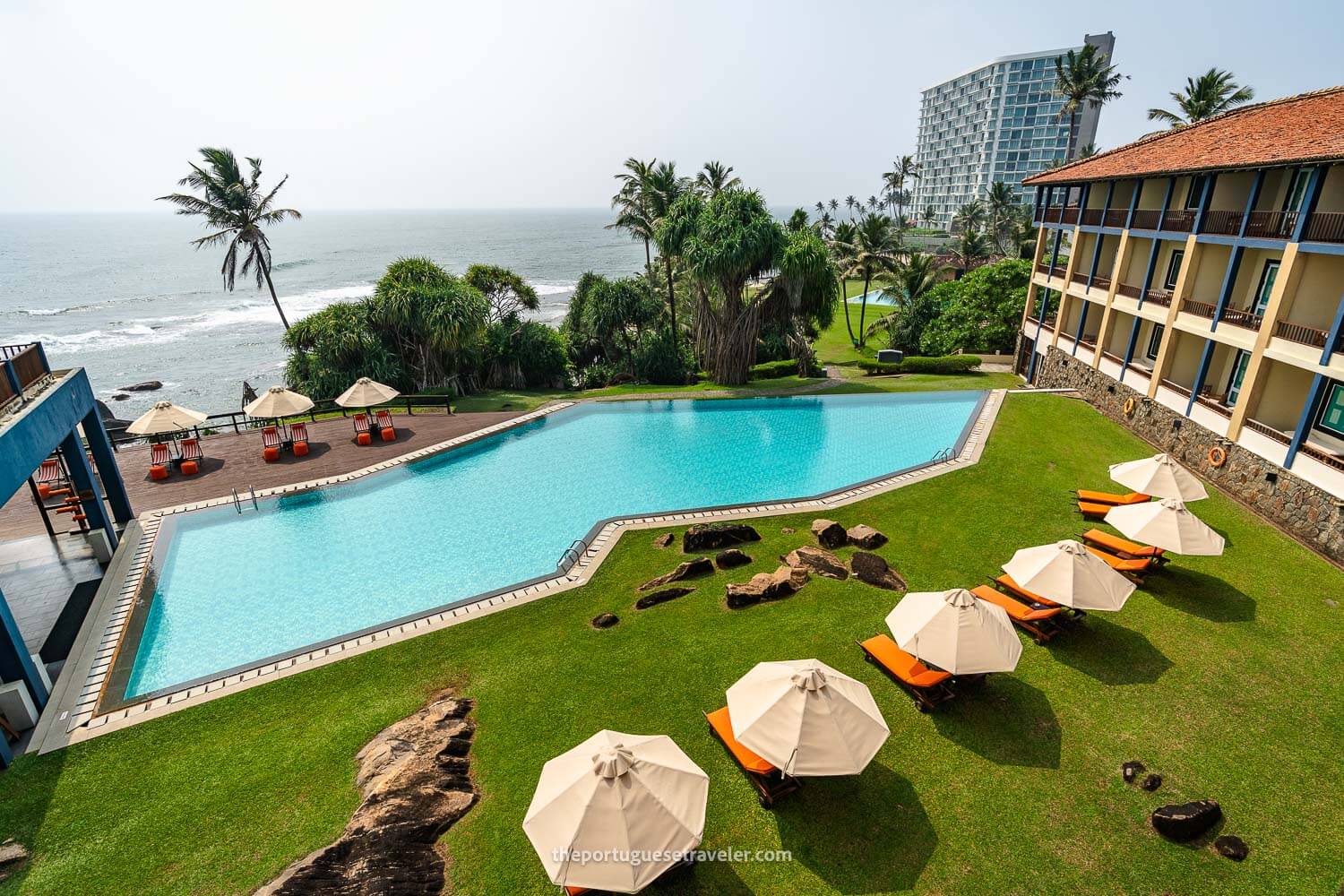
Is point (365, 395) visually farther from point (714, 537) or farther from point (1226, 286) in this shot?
point (1226, 286)

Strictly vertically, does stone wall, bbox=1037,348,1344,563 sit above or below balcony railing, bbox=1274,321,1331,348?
below

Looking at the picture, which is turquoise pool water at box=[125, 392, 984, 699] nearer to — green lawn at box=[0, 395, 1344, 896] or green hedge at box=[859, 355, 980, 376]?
green lawn at box=[0, 395, 1344, 896]

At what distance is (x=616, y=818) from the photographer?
7.14m

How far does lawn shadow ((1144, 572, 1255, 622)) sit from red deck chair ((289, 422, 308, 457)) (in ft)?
89.6

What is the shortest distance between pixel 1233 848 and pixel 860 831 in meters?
5.00

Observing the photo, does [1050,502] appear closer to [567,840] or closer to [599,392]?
[567,840]

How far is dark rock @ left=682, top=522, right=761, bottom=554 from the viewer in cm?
1631

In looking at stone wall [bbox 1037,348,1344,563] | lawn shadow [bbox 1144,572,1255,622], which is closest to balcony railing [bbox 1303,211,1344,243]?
stone wall [bbox 1037,348,1344,563]

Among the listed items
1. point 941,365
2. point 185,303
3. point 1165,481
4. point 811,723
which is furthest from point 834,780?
point 185,303

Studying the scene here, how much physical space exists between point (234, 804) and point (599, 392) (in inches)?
1076

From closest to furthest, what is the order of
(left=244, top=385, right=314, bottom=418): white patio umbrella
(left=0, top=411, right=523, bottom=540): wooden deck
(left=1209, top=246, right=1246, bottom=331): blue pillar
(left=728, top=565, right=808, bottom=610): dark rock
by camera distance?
(left=728, top=565, right=808, bottom=610): dark rock → (left=1209, top=246, right=1246, bottom=331): blue pillar → (left=0, top=411, right=523, bottom=540): wooden deck → (left=244, top=385, right=314, bottom=418): white patio umbrella

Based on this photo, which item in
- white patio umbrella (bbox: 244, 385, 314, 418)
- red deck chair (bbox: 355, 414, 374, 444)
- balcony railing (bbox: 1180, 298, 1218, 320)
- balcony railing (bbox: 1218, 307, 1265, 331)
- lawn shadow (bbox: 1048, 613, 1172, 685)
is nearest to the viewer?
lawn shadow (bbox: 1048, 613, 1172, 685)

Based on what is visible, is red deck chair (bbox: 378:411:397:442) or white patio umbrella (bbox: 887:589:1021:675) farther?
red deck chair (bbox: 378:411:397:442)

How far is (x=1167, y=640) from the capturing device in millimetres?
12453
